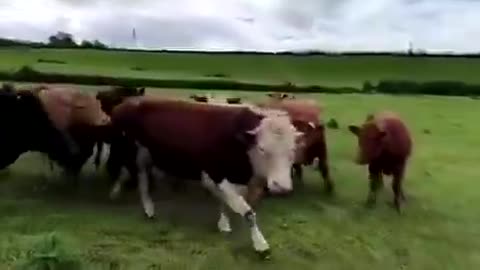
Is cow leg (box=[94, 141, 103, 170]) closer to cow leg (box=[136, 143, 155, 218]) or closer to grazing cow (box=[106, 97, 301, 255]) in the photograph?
grazing cow (box=[106, 97, 301, 255])

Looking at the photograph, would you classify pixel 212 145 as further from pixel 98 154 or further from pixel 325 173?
pixel 325 173

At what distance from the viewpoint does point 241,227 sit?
814 centimetres

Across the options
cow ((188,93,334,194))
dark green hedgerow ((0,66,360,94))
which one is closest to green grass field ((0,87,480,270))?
cow ((188,93,334,194))

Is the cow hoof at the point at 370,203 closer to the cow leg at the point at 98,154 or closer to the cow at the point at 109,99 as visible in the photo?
the cow at the point at 109,99

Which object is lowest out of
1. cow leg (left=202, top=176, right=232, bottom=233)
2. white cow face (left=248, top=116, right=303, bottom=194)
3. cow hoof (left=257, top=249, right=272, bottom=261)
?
cow hoof (left=257, top=249, right=272, bottom=261)

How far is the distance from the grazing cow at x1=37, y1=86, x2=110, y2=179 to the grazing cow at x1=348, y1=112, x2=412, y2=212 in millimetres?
2626

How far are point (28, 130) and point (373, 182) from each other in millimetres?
3475

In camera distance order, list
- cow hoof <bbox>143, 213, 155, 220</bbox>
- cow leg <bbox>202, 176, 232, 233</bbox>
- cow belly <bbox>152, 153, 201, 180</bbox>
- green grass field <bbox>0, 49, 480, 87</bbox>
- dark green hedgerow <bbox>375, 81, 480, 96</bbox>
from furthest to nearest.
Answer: green grass field <bbox>0, 49, 480, 87</bbox> < dark green hedgerow <bbox>375, 81, 480, 96</bbox> < cow hoof <bbox>143, 213, 155, 220</bbox> < cow belly <bbox>152, 153, 201, 180</bbox> < cow leg <bbox>202, 176, 232, 233</bbox>

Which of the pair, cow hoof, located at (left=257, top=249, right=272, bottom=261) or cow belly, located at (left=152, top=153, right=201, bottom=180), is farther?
cow belly, located at (left=152, top=153, right=201, bottom=180)

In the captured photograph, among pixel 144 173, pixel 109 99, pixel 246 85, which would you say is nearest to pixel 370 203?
pixel 144 173

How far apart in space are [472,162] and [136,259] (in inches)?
246

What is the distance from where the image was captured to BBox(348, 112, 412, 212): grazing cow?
9.14 m

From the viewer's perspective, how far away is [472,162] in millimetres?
12195

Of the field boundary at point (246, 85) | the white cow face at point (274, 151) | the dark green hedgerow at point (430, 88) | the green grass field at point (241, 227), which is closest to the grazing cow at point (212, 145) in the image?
the white cow face at point (274, 151)
